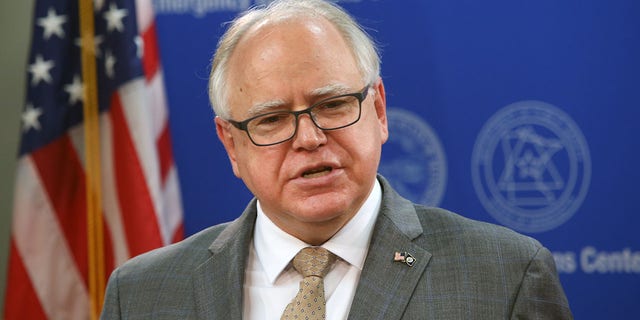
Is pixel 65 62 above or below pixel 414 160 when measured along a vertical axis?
above

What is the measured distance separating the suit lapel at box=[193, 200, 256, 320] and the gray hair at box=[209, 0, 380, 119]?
0.31m

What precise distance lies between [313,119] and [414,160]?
5.97 ft

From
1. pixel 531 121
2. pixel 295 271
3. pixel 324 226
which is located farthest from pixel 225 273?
pixel 531 121

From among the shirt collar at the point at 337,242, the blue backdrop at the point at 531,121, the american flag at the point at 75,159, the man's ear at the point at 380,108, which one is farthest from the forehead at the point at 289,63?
the american flag at the point at 75,159

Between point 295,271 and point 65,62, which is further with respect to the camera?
point 65,62

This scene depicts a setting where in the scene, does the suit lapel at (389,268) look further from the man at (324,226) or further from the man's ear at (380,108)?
the man's ear at (380,108)

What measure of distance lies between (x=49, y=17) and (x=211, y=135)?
861mm

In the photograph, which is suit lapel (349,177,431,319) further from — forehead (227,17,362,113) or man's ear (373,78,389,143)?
forehead (227,17,362,113)

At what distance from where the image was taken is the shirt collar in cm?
203

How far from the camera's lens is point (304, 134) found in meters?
1.89

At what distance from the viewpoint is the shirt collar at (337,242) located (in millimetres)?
2029

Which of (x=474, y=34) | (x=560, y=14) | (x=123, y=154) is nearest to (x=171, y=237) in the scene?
(x=123, y=154)

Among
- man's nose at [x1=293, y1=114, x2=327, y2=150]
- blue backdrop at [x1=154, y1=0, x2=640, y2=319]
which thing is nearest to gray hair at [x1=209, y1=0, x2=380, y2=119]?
man's nose at [x1=293, y1=114, x2=327, y2=150]

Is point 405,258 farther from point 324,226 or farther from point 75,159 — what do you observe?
point 75,159
